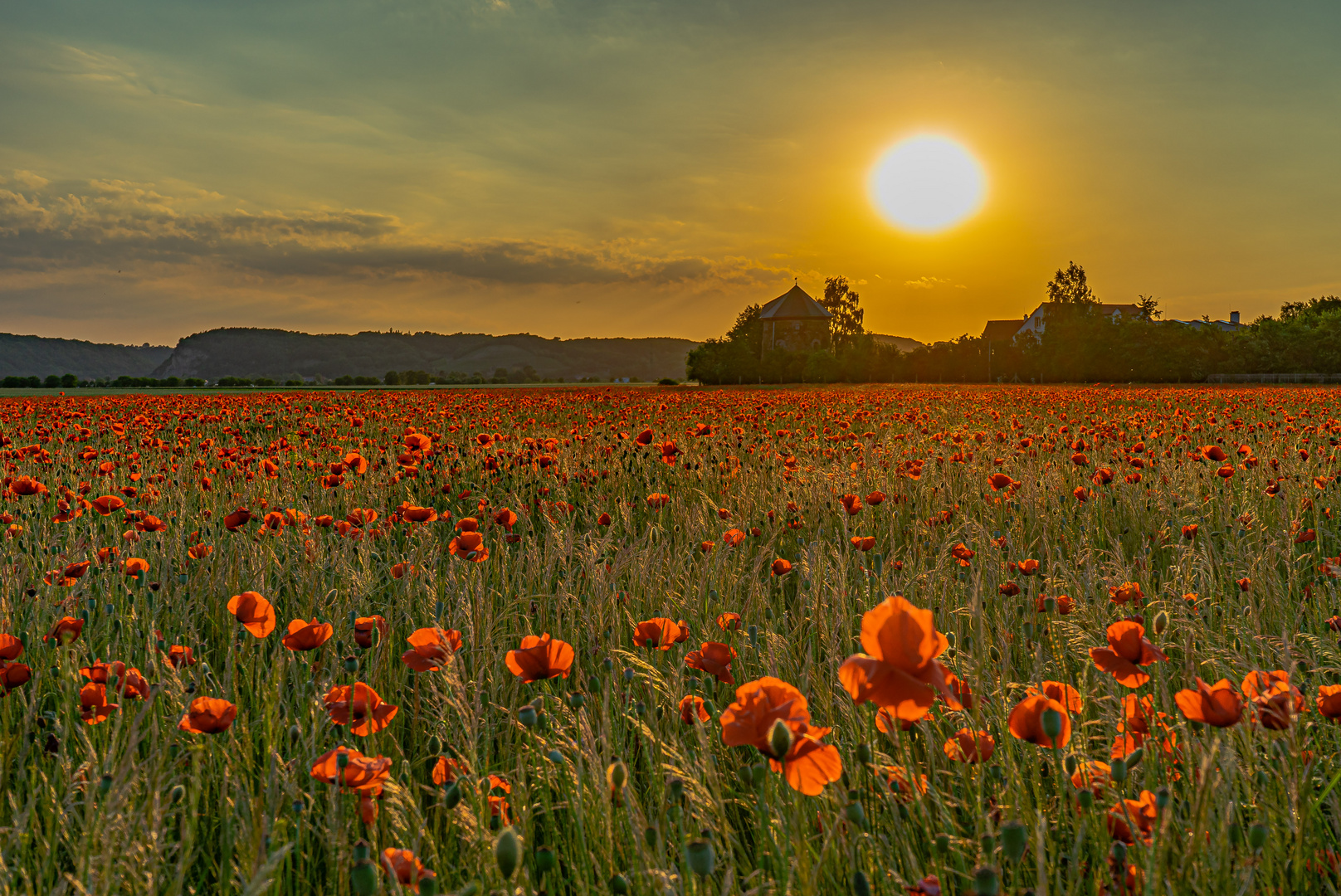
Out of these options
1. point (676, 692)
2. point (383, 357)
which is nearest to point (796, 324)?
point (676, 692)

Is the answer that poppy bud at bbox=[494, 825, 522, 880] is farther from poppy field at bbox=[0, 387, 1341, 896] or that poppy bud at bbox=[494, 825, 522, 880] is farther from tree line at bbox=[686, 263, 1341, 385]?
tree line at bbox=[686, 263, 1341, 385]

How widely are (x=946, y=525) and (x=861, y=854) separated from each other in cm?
289

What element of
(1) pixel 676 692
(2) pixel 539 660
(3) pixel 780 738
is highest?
(3) pixel 780 738

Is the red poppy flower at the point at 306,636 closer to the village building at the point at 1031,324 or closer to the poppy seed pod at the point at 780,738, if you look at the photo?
the poppy seed pod at the point at 780,738

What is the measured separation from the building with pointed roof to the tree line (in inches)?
732

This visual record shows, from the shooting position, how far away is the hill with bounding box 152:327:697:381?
16612 centimetres

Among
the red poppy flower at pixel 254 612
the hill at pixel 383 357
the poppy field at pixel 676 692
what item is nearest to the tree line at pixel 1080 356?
the poppy field at pixel 676 692

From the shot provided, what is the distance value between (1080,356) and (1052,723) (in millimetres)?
52282

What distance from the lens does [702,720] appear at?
1551mm

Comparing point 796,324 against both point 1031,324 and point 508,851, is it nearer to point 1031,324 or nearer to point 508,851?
point 1031,324

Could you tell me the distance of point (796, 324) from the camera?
74625mm

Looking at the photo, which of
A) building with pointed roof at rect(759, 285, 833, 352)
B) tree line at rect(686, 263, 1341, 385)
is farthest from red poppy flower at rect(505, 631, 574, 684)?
building with pointed roof at rect(759, 285, 833, 352)

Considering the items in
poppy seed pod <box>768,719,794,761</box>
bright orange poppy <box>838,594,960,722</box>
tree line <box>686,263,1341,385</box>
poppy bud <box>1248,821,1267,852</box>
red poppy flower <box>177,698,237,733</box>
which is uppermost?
tree line <box>686,263,1341,385</box>

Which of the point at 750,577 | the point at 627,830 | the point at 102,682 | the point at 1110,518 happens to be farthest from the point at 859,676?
the point at 1110,518
